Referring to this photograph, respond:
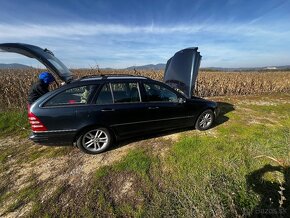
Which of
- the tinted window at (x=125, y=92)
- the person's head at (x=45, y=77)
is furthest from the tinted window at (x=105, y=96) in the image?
the person's head at (x=45, y=77)

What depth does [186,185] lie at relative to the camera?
3.33 metres

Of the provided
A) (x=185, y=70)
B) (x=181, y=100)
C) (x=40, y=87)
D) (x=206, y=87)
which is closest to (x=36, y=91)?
(x=40, y=87)

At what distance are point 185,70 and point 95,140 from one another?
3.31 m

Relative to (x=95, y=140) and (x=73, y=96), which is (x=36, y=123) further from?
(x=95, y=140)

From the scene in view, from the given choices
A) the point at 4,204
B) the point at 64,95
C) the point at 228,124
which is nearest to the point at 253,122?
the point at 228,124

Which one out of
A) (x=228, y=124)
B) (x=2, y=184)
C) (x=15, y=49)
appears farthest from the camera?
(x=228, y=124)

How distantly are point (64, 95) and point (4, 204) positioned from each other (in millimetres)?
2160

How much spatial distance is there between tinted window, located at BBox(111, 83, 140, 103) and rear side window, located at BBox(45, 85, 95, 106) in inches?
21.2

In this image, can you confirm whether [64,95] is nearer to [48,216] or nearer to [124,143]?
[124,143]

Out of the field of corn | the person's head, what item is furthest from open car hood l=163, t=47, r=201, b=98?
the field of corn

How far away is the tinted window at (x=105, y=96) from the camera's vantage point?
4453 millimetres

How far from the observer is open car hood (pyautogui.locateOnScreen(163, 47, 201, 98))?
5.66m

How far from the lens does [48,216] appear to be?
289 cm

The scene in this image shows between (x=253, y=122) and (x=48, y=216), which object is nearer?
(x=48, y=216)
